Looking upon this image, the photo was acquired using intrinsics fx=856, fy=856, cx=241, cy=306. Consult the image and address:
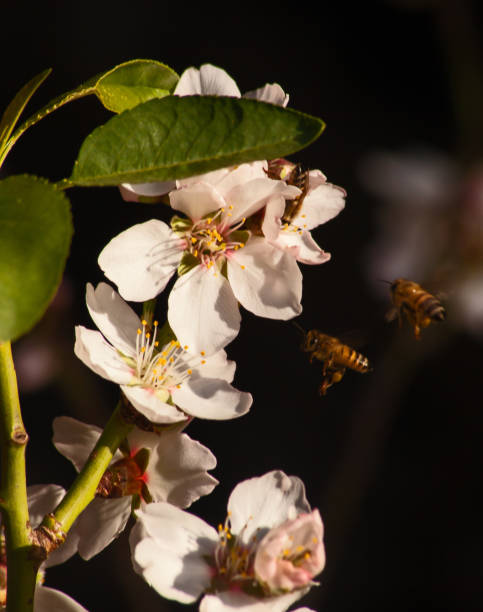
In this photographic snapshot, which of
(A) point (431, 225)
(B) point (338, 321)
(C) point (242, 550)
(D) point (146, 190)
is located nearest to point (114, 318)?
(D) point (146, 190)

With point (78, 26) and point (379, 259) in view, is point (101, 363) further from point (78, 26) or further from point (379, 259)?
point (78, 26)

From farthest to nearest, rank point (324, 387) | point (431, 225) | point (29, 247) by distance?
point (431, 225) < point (324, 387) < point (29, 247)

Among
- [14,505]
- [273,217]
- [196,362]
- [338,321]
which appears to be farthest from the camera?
[338,321]

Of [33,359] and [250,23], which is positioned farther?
[250,23]

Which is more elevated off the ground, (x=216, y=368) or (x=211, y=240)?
(x=211, y=240)

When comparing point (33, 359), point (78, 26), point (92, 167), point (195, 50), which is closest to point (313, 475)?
point (33, 359)

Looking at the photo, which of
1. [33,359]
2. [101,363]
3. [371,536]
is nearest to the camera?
[101,363]

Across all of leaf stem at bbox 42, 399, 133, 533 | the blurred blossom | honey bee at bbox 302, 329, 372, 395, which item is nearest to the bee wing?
honey bee at bbox 302, 329, 372, 395

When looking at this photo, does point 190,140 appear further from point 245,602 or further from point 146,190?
point 245,602
